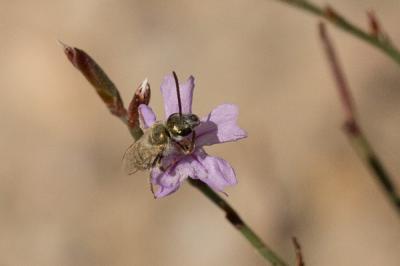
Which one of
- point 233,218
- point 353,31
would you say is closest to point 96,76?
point 233,218

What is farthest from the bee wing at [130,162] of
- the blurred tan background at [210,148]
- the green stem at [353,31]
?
the blurred tan background at [210,148]

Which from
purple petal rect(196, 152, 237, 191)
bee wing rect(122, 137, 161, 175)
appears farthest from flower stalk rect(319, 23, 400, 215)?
bee wing rect(122, 137, 161, 175)

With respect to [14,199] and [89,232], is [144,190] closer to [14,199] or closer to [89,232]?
[89,232]

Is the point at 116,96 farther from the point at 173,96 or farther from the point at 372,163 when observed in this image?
the point at 372,163

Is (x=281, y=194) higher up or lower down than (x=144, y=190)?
lower down

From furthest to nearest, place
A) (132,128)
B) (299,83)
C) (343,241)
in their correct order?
1. (299,83)
2. (343,241)
3. (132,128)

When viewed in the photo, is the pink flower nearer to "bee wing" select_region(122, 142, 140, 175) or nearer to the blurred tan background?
"bee wing" select_region(122, 142, 140, 175)

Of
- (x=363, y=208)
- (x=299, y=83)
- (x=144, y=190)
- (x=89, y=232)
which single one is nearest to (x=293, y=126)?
(x=299, y=83)
